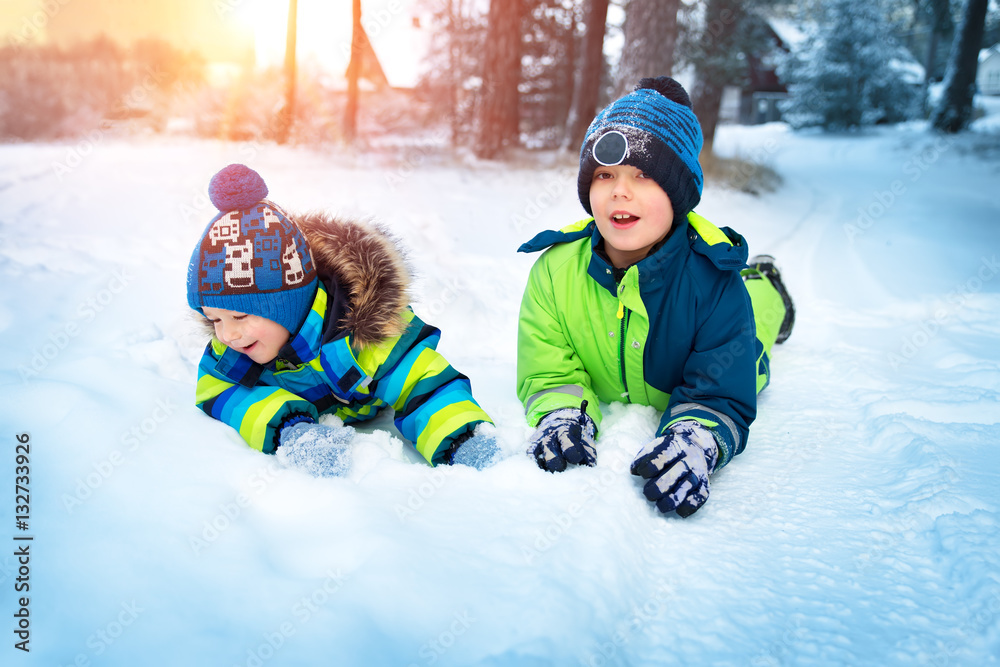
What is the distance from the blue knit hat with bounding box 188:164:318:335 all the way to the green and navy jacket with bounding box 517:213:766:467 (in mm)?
893

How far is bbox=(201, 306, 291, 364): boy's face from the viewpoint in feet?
5.78

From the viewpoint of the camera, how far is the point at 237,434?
1.86 m

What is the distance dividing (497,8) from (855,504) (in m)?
7.71

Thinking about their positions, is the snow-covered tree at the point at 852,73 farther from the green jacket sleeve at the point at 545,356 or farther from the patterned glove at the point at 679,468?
the patterned glove at the point at 679,468

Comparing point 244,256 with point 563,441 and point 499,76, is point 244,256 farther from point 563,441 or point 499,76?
point 499,76

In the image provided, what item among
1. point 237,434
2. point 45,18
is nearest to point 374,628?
point 237,434

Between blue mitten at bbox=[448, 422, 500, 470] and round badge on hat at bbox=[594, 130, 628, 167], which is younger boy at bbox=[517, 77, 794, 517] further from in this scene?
blue mitten at bbox=[448, 422, 500, 470]

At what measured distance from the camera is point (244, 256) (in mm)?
1716

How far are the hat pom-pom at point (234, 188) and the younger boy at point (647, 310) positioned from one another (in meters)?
1.03

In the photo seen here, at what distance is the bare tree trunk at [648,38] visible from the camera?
6305 millimetres

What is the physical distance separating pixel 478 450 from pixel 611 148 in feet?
3.43

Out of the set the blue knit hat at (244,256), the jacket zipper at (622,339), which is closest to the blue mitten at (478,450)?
the jacket zipper at (622,339)

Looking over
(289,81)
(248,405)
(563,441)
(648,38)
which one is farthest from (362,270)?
(289,81)

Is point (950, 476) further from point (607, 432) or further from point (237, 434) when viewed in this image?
point (237, 434)
